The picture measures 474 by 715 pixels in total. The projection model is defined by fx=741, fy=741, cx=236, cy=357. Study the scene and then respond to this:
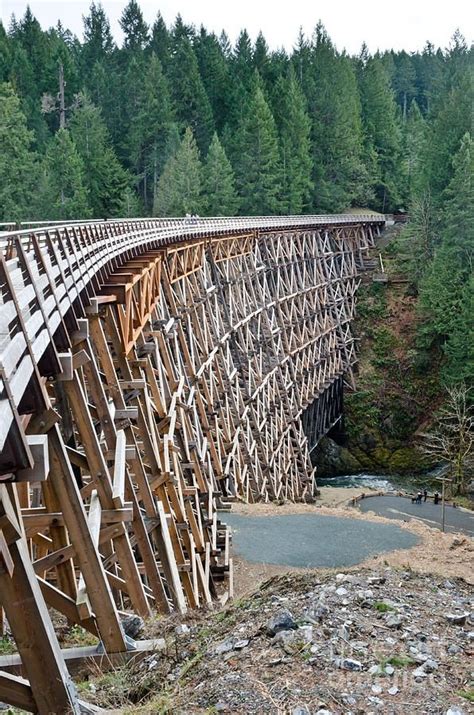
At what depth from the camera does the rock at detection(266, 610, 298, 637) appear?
5.82 metres

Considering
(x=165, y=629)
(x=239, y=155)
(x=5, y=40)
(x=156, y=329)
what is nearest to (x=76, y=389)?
(x=165, y=629)

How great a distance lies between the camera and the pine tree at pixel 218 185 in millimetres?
44469

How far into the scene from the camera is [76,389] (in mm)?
7133

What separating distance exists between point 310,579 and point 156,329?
8.57 metres

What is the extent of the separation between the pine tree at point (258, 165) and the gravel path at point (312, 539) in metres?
31.6

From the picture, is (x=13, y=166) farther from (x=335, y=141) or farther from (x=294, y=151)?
(x=335, y=141)

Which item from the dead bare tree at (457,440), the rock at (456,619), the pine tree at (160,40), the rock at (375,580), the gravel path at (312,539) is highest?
the pine tree at (160,40)

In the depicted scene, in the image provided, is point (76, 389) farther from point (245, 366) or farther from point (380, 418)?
point (380, 418)

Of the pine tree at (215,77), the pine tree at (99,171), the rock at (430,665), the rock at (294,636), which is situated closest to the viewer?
the rock at (430,665)

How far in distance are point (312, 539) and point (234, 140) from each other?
39260mm

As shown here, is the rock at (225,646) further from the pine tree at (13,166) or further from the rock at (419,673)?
the pine tree at (13,166)

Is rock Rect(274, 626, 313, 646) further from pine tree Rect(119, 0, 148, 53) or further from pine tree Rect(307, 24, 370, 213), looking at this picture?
pine tree Rect(119, 0, 148, 53)

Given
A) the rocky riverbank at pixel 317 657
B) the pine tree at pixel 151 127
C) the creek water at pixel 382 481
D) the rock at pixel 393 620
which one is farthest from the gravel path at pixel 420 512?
the pine tree at pixel 151 127

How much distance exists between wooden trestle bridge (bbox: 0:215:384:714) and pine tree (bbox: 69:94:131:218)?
51.0 feet
